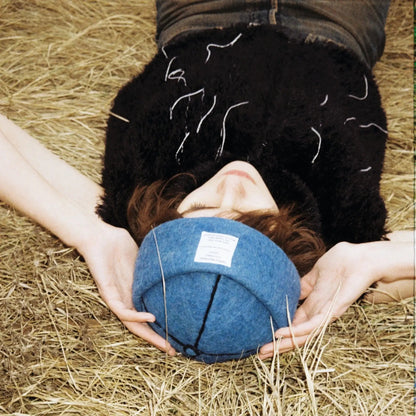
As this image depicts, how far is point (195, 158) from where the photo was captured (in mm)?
1873

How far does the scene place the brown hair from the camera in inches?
61.5

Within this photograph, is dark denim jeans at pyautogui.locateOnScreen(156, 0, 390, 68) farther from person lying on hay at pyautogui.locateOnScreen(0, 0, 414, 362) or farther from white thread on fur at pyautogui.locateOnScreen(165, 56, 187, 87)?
white thread on fur at pyautogui.locateOnScreen(165, 56, 187, 87)

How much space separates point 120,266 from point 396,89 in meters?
1.98

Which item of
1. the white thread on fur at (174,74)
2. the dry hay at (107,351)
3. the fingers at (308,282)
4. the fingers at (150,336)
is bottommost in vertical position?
the dry hay at (107,351)

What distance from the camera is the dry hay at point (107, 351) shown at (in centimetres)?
147

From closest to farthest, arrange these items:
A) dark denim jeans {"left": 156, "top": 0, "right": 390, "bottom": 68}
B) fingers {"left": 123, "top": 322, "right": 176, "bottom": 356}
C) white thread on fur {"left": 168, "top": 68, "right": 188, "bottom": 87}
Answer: fingers {"left": 123, "top": 322, "right": 176, "bottom": 356} < white thread on fur {"left": 168, "top": 68, "right": 188, "bottom": 87} < dark denim jeans {"left": 156, "top": 0, "right": 390, "bottom": 68}

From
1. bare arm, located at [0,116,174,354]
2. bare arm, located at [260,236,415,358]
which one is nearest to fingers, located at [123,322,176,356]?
bare arm, located at [0,116,174,354]

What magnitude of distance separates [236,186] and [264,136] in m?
0.34

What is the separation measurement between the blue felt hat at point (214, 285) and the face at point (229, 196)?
20 cm

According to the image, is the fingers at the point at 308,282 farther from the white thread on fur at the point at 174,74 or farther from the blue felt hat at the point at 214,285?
the white thread on fur at the point at 174,74

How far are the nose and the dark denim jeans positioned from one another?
3.16ft

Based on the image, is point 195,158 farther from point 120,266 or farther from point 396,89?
point 396,89

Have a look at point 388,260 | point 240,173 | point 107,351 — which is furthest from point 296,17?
point 107,351

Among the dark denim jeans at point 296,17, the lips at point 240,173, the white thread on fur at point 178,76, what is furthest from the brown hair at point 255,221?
the dark denim jeans at point 296,17
